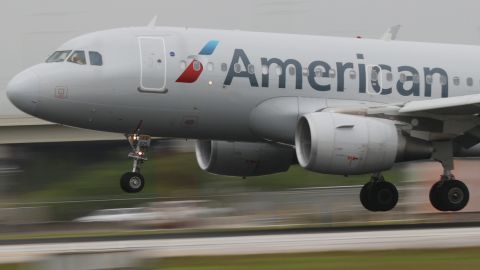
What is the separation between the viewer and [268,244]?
65.8 ft

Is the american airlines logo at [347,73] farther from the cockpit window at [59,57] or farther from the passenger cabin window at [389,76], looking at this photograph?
the cockpit window at [59,57]

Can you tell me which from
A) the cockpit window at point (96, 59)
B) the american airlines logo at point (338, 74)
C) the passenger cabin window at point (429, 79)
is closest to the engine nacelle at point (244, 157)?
the american airlines logo at point (338, 74)

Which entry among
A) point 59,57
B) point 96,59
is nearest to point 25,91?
point 59,57

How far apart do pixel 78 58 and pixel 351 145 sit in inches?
261

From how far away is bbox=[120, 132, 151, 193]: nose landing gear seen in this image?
2544 centimetres

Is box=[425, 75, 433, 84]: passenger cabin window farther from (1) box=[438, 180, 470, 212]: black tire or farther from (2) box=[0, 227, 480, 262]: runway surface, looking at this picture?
(2) box=[0, 227, 480, 262]: runway surface

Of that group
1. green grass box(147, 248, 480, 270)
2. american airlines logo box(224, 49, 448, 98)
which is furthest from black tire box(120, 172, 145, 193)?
green grass box(147, 248, 480, 270)

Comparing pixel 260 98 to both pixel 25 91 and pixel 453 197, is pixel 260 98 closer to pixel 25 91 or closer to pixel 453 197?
pixel 453 197

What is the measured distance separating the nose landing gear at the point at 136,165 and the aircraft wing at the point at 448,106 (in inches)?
239

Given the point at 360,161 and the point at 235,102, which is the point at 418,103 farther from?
the point at 235,102

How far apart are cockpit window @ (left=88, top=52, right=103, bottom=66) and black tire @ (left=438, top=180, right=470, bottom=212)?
859 cm

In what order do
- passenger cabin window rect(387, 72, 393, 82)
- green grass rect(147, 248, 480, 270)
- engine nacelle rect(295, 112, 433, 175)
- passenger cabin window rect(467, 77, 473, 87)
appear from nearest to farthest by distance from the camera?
green grass rect(147, 248, 480, 270), engine nacelle rect(295, 112, 433, 175), passenger cabin window rect(387, 72, 393, 82), passenger cabin window rect(467, 77, 473, 87)

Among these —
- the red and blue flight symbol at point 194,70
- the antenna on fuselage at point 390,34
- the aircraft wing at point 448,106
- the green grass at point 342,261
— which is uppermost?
the antenna on fuselage at point 390,34

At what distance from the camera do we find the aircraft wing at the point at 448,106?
977 inches
